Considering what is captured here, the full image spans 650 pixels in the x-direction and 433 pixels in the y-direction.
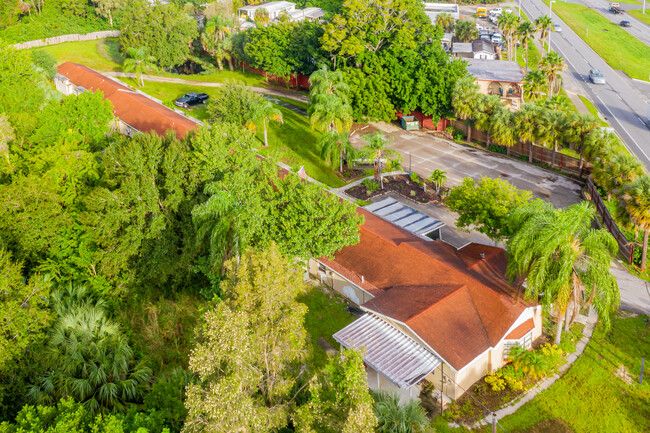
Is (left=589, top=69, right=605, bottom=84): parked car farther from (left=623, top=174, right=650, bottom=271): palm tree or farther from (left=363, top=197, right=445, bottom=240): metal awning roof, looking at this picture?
(left=363, top=197, right=445, bottom=240): metal awning roof

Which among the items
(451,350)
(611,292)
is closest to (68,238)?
(451,350)

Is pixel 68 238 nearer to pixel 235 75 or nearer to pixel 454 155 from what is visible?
pixel 454 155

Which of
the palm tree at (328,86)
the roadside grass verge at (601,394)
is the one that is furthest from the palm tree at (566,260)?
the palm tree at (328,86)

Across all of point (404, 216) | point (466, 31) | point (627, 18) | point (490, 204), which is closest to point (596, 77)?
point (466, 31)

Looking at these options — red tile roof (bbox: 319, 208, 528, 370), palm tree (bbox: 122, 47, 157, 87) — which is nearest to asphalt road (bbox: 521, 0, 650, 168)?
red tile roof (bbox: 319, 208, 528, 370)

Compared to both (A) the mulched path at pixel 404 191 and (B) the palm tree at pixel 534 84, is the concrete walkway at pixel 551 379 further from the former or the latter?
(B) the palm tree at pixel 534 84

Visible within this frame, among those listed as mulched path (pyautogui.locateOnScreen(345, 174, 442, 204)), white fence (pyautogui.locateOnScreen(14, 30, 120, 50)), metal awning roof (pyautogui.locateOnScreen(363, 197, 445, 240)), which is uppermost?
white fence (pyautogui.locateOnScreen(14, 30, 120, 50))
